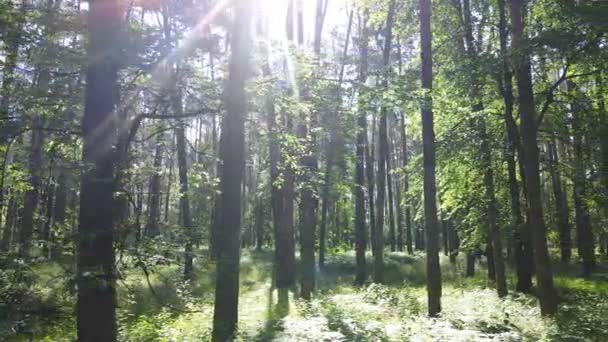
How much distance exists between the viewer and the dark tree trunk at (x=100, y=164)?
6508 mm

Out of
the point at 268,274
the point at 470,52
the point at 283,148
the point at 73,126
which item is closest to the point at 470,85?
the point at 470,52

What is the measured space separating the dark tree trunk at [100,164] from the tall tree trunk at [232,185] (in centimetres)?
202

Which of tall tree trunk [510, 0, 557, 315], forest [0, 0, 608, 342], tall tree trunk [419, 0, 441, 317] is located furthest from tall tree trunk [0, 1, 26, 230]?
tall tree trunk [510, 0, 557, 315]

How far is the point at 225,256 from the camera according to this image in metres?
8.59

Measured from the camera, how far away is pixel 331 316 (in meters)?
11.8

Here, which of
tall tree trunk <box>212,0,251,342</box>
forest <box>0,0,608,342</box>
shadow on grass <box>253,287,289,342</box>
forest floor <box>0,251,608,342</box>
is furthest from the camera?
shadow on grass <box>253,287,289,342</box>

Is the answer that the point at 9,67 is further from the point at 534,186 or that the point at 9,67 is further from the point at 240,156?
the point at 534,186

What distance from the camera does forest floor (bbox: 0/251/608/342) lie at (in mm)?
7405

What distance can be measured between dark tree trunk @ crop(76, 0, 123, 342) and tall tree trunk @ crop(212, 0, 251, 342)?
6.61 ft

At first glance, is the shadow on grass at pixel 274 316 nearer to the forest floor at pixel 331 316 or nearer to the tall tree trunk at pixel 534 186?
the forest floor at pixel 331 316

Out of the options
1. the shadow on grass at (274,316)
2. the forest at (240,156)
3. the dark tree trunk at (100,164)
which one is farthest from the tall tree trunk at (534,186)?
the dark tree trunk at (100,164)

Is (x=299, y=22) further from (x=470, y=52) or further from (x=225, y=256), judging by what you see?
(x=225, y=256)

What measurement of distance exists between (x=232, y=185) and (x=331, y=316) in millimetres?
4748

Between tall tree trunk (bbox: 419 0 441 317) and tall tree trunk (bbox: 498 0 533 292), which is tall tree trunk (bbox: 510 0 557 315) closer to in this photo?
tall tree trunk (bbox: 498 0 533 292)
